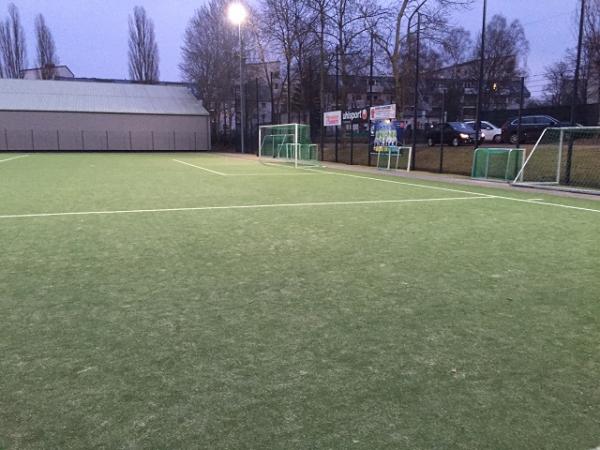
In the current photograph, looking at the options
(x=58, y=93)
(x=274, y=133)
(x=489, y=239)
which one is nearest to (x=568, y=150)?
(x=489, y=239)

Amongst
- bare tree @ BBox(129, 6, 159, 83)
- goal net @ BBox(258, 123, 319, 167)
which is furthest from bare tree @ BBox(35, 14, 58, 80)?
goal net @ BBox(258, 123, 319, 167)

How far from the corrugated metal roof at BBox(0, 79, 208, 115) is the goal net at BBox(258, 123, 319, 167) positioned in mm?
18113

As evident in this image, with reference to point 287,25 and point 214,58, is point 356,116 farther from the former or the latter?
point 214,58

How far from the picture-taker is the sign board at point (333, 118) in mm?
24547

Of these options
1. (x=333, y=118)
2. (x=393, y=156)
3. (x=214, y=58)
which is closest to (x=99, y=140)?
(x=214, y=58)

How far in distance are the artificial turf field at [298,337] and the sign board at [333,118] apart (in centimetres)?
1804

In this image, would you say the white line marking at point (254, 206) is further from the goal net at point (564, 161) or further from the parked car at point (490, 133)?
the parked car at point (490, 133)

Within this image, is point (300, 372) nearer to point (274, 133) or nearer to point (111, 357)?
point (111, 357)

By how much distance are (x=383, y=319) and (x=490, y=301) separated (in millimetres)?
975

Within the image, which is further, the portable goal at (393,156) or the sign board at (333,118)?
the sign board at (333,118)

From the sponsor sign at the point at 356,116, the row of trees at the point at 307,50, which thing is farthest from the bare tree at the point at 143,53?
the sponsor sign at the point at 356,116

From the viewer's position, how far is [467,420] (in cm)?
234

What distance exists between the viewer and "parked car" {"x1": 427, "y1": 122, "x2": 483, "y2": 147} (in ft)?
82.6

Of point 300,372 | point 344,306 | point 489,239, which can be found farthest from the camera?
point 489,239
